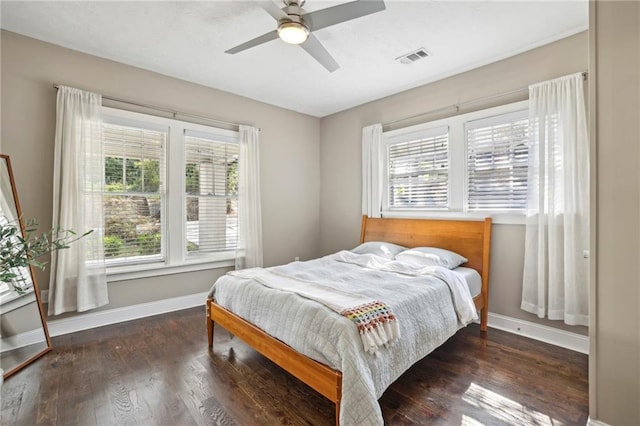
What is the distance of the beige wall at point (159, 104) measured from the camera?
9.12 ft

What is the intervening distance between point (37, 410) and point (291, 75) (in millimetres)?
3715

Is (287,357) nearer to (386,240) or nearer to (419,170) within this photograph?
(386,240)

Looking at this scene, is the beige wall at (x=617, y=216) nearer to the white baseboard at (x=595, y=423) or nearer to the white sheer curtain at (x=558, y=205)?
the white baseboard at (x=595, y=423)

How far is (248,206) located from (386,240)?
1979mm

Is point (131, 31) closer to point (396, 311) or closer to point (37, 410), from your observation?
point (37, 410)

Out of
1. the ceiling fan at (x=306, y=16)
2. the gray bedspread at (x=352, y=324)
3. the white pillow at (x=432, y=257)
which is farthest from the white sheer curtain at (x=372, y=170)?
the ceiling fan at (x=306, y=16)

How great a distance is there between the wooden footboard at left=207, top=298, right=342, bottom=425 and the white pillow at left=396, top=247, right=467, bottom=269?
5.31 ft

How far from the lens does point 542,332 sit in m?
2.88

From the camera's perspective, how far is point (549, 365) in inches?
95.0

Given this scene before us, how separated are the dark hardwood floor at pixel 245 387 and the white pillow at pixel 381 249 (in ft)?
3.67

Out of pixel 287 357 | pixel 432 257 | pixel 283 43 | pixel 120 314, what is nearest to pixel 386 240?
pixel 432 257

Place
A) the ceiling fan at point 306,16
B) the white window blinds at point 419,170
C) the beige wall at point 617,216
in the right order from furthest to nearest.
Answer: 1. the white window blinds at point 419,170
2. the ceiling fan at point 306,16
3. the beige wall at point 617,216

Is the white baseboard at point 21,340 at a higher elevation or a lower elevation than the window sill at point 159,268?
lower

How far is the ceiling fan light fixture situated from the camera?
7.10ft
